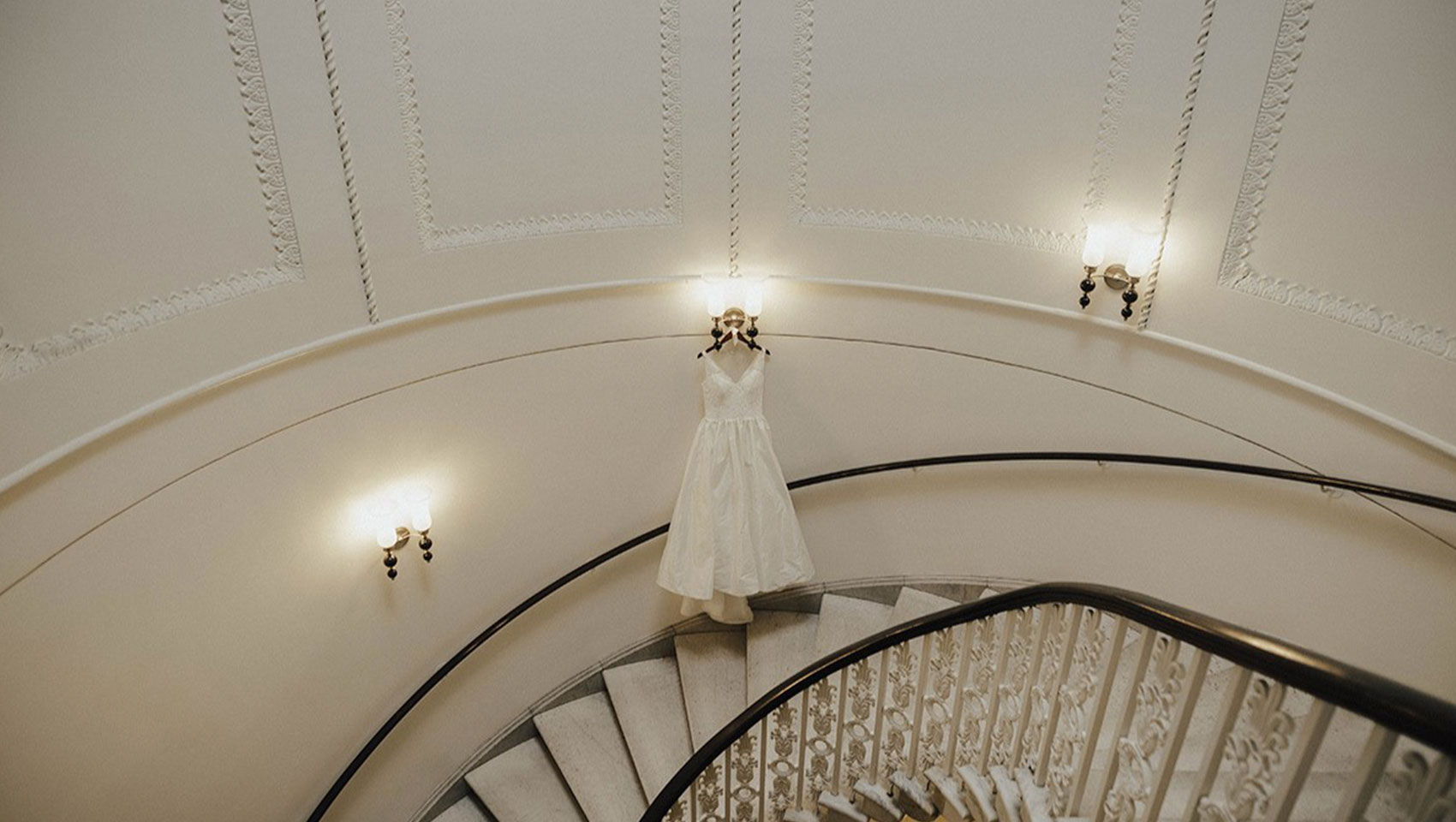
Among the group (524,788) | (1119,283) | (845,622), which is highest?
(1119,283)

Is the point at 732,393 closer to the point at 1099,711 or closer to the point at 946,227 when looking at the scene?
the point at 946,227

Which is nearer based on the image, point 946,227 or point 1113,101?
point 1113,101

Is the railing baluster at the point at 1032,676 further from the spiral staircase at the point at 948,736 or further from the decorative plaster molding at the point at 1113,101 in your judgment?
the decorative plaster molding at the point at 1113,101

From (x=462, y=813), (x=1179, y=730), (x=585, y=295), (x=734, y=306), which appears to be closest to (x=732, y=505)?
(x=734, y=306)

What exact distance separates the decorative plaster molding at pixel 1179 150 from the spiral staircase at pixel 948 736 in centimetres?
137

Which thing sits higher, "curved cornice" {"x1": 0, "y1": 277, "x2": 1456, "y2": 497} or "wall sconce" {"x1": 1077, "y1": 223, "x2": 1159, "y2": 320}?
"wall sconce" {"x1": 1077, "y1": 223, "x2": 1159, "y2": 320}

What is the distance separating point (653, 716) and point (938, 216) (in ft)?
9.62

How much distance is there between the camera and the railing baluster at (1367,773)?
1318 mm

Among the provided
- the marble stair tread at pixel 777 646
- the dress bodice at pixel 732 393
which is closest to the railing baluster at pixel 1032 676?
the marble stair tread at pixel 777 646

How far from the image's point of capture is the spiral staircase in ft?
5.24

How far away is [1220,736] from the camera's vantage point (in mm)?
1632

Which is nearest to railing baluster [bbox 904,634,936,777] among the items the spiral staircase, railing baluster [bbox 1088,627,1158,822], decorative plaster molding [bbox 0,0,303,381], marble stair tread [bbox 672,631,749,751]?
the spiral staircase

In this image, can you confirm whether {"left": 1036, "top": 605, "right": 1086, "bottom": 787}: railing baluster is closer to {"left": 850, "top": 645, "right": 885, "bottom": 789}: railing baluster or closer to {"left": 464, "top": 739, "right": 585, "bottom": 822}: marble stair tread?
{"left": 850, "top": 645, "right": 885, "bottom": 789}: railing baluster

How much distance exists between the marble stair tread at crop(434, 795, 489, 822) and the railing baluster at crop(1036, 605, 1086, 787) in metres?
3.12
